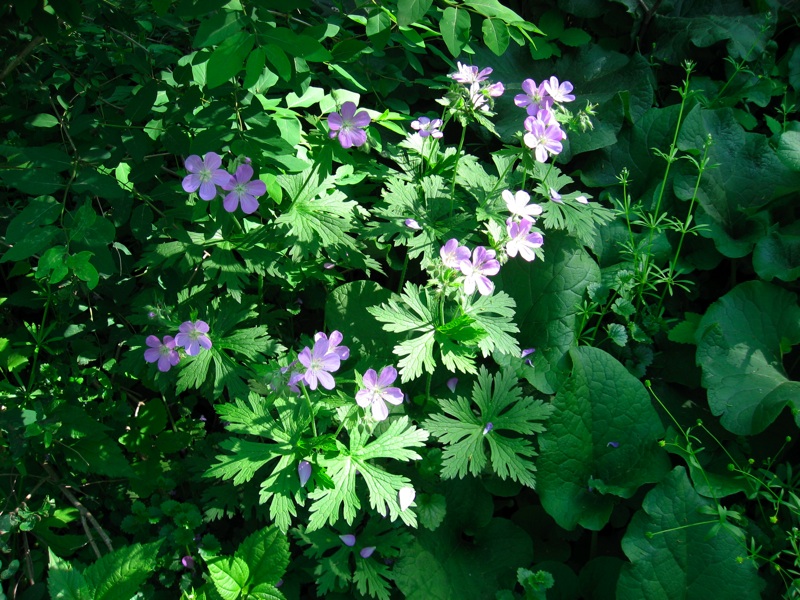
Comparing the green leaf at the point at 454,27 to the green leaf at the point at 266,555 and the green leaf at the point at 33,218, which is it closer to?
the green leaf at the point at 33,218

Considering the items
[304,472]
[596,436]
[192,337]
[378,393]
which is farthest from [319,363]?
[596,436]

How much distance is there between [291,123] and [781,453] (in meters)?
1.91

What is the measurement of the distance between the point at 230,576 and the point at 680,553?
4.12ft

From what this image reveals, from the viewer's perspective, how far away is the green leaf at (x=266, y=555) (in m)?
1.76

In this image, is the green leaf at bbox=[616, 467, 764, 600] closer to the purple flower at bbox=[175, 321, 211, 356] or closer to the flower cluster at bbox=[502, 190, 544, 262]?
the flower cluster at bbox=[502, 190, 544, 262]

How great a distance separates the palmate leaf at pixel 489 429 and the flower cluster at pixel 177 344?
67 cm

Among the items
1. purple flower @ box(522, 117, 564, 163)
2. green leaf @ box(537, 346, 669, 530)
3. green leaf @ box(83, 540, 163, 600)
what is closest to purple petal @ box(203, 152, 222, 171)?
purple flower @ box(522, 117, 564, 163)

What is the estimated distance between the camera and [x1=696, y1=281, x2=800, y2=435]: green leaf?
211 centimetres

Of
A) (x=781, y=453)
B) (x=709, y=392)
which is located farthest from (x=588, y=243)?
(x=781, y=453)

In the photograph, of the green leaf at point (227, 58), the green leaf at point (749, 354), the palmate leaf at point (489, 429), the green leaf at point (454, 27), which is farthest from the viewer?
the green leaf at point (749, 354)

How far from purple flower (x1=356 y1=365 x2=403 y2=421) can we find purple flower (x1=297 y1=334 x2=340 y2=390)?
82 millimetres

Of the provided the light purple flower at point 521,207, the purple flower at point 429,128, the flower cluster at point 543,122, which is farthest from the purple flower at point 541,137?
the purple flower at point 429,128

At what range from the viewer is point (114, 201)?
1841 mm

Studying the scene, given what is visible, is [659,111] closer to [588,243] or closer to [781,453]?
[588,243]
